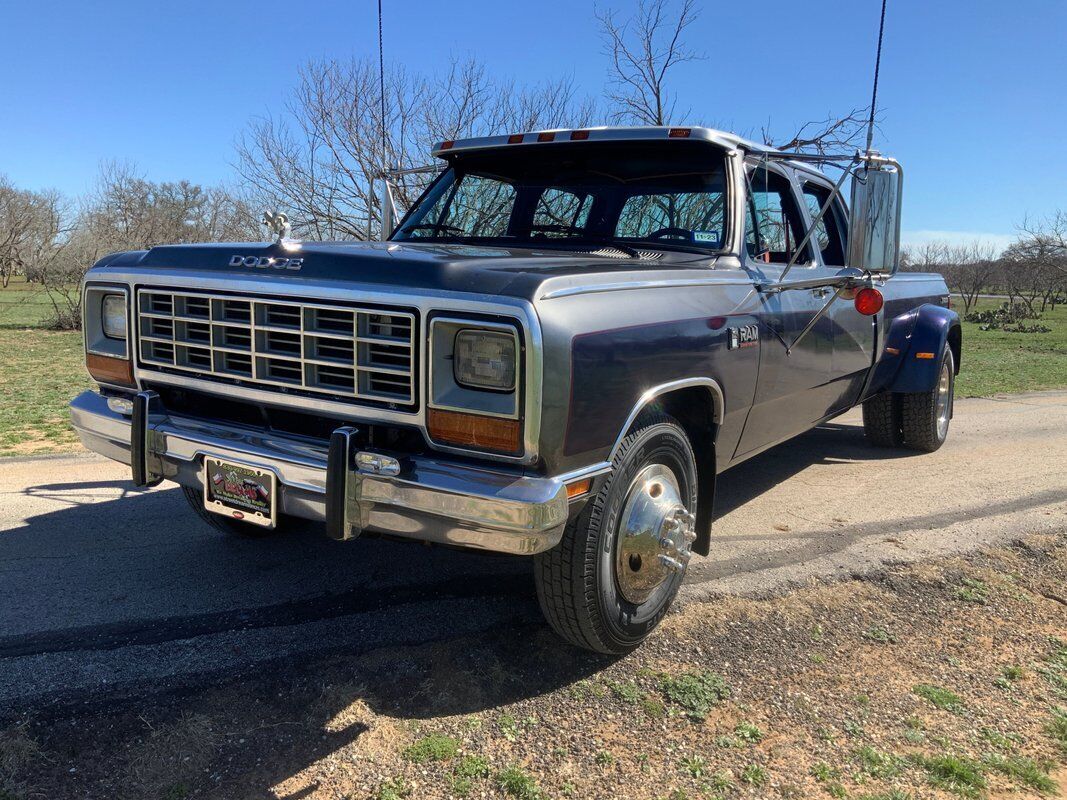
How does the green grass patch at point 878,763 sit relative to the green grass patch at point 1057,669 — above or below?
below

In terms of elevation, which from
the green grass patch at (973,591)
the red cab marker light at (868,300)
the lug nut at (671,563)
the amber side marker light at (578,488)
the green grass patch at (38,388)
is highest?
the red cab marker light at (868,300)

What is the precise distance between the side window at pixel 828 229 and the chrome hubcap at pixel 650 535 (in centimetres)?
245

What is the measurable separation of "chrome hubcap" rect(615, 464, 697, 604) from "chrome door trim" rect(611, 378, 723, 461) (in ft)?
0.89

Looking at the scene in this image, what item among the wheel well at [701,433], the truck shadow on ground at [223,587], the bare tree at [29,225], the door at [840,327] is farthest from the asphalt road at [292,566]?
the bare tree at [29,225]

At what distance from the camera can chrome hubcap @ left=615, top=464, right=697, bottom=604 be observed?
2.96 m

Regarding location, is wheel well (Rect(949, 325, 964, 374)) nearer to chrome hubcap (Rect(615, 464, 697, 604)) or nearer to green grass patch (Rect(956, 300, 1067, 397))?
green grass patch (Rect(956, 300, 1067, 397))

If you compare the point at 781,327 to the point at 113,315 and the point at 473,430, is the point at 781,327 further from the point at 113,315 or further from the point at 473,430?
the point at 113,315

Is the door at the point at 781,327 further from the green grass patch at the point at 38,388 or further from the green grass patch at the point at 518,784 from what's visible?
the green grass patch at the point at 38,388

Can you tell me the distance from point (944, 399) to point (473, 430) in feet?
18.6

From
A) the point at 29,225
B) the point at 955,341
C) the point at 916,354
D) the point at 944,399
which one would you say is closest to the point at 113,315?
the point at 916,354

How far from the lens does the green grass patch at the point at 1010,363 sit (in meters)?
11.8

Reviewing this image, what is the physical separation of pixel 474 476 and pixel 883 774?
1.56 metres

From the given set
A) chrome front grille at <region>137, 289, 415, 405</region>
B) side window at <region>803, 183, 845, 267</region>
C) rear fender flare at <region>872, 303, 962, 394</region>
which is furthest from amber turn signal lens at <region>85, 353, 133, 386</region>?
rear fender flare at <region>872, 303, 962, 394</region>

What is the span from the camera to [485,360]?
247 centimetres
